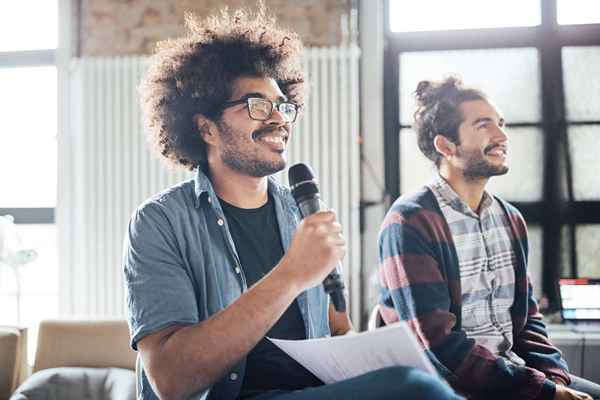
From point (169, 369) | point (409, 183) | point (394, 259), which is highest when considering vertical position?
point (409, 183)

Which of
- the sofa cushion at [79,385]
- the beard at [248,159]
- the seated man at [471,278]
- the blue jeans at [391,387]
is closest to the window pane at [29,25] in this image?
the sofa cushion at [79,385]

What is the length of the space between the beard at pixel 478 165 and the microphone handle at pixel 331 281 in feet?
3.37

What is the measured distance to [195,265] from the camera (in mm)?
1359

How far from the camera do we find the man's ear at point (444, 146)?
2.27m

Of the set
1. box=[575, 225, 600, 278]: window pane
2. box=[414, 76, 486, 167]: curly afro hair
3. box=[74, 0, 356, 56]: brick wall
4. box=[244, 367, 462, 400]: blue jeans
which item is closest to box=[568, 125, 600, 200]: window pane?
box=[575, 225, 600, 278]: window pane

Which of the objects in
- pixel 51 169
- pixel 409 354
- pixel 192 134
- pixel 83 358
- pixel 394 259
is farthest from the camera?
pixel 51 169

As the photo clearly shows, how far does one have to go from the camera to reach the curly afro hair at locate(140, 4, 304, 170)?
1.67 metres

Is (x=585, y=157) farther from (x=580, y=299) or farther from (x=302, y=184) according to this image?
(x=302, y=184)

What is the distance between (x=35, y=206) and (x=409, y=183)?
2438mm

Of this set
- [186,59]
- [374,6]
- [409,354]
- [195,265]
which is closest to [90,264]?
[374,6]

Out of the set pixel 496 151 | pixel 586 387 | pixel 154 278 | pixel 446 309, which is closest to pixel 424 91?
pixel 496 151

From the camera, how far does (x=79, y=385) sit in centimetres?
258

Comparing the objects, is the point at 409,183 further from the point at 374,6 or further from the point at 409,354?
the point at 409,354

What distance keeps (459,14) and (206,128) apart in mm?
2607
